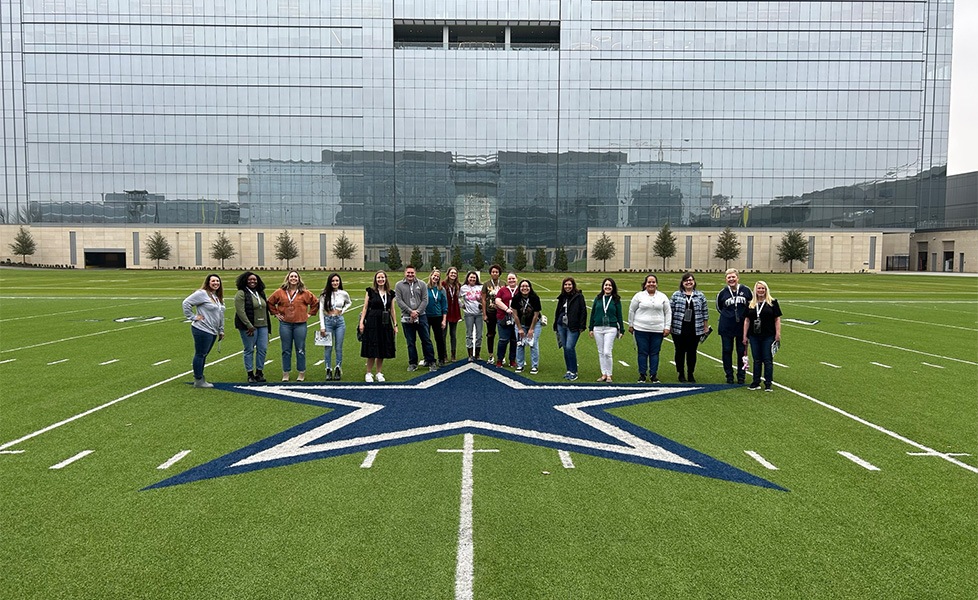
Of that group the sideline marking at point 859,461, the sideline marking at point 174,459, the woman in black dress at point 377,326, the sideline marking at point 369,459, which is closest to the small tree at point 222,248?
the woman in black dress at point 377,326

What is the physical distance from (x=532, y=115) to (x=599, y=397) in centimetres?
7467

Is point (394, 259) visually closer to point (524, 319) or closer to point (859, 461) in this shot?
point (524, 319)

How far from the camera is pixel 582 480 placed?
5848mm

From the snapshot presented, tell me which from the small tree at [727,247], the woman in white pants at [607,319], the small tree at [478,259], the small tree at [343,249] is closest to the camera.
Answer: the woman in white pants at [607,319]

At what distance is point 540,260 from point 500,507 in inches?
2995

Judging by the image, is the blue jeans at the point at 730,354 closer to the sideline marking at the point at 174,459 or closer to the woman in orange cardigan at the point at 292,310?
the woman in orange cardigan at the point at 292,310

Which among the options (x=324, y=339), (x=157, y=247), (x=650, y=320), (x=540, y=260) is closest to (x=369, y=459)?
(x=324, y=339)

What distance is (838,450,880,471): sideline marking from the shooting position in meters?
6.27

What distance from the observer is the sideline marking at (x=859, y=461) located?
20.6 ft

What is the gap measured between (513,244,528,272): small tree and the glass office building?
1.38 meters

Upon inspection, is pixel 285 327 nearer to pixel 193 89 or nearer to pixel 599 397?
pixel 599 397

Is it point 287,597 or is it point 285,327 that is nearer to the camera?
point 287,597

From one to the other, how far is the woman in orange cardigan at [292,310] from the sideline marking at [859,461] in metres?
8.13

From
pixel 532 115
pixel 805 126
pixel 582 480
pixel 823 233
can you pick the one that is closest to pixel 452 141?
pixel 532 115
